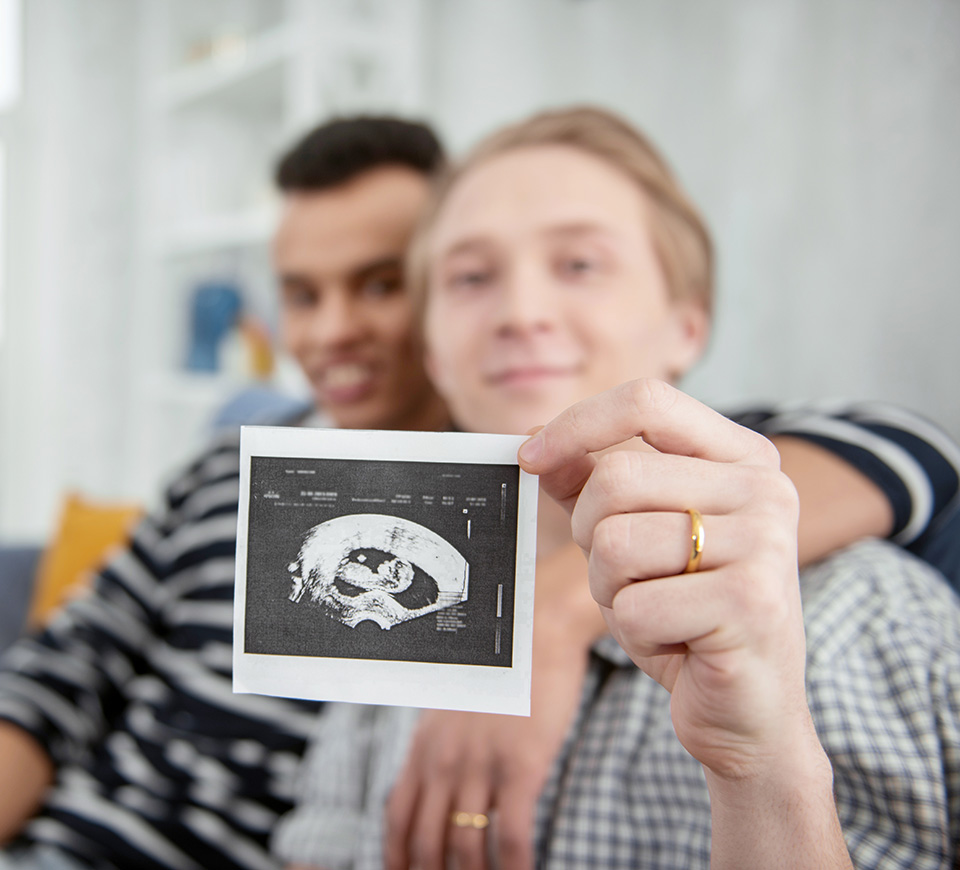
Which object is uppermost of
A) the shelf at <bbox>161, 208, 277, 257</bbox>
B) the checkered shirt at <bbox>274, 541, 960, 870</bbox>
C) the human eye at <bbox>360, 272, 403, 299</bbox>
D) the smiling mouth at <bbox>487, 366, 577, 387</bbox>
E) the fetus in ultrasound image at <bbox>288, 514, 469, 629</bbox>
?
the shelf at <bbox>161, 208, 277, 257</bbox>

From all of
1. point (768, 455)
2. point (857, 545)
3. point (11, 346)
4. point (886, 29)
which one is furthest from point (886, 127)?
point (11, 346)

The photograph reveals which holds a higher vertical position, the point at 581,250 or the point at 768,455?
the point at 581,250

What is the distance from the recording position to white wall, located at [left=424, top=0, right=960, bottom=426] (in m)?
1.23

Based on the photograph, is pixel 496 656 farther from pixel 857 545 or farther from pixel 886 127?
pixel 886 127

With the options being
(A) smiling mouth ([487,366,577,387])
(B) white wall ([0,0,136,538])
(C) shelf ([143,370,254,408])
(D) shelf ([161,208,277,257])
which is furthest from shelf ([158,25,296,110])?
(A) smiling mouth ([487,366,577,387])

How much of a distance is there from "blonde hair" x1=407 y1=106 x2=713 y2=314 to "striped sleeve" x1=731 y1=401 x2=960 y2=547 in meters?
0.24

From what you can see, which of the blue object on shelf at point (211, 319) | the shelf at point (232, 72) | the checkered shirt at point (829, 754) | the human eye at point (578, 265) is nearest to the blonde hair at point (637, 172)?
the human eye at point (578, 265)

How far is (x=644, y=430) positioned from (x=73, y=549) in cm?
183

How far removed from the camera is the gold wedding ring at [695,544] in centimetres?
43

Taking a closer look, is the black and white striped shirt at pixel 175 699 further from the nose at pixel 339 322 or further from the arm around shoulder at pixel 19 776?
the nose at pixel 339 322

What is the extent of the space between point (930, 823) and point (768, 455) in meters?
0.31

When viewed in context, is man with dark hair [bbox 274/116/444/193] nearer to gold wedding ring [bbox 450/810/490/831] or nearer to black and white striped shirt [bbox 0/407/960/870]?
black and white striped shirt [bbox 0/407/960/870]

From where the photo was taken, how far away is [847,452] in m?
0.79

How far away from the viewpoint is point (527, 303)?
0.80 metres
